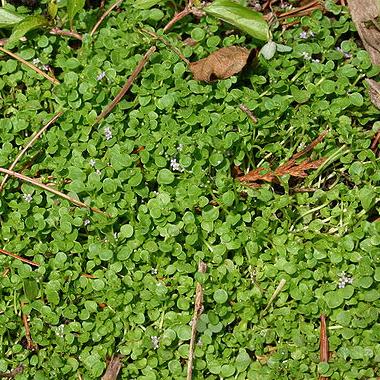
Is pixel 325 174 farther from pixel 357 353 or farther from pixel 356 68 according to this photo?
pixel 357 353

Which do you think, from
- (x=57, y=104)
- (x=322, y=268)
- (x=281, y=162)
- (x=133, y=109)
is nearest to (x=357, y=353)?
(x=322, y=268)

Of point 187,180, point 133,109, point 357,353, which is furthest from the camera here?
point 133,109

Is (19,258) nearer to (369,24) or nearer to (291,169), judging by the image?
(291,169)

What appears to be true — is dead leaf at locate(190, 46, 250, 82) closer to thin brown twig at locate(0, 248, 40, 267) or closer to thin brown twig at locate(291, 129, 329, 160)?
thin brown twig at locate(291, 129, 329, 160)

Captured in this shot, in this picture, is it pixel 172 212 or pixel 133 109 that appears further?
pixel 133 109

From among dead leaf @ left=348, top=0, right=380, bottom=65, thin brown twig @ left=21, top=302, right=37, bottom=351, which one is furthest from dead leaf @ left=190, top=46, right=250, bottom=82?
thin brown twig @ left=21, top=302, right=37, bottom=351

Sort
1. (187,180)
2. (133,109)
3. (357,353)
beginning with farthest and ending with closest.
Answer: (133,109), (187,180), (357,353)

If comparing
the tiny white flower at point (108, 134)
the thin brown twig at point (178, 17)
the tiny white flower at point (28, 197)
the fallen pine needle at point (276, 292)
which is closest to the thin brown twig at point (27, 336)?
the tiny white flower at point (28, 197)

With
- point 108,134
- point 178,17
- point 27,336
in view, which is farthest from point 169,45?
point 27,336

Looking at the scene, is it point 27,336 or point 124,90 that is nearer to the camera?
point 27,336
